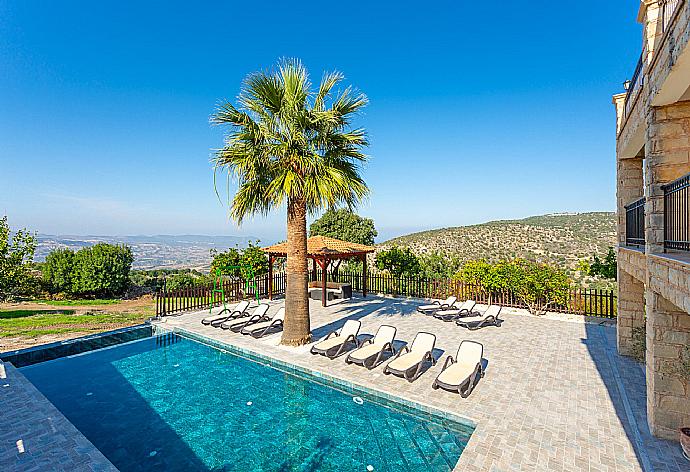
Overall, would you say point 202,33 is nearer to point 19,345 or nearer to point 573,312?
point 19,345

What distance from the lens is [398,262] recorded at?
1856 cm

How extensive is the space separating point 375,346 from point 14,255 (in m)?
18.6

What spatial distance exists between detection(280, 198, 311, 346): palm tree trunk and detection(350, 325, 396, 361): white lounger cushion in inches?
77.6

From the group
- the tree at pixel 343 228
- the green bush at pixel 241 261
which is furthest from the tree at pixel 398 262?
the tree at pixel 343 228

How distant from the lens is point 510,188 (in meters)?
37.4

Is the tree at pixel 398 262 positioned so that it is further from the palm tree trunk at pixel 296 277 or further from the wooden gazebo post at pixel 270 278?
the palm tree trunk at pixel 296 277

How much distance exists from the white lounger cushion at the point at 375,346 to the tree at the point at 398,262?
→ 8927 millimetres

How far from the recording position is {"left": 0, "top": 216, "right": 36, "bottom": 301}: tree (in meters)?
16.3

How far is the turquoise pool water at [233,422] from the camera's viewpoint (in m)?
5.30

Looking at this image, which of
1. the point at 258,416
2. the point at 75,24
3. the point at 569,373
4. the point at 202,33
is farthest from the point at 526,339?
the point at 75,24

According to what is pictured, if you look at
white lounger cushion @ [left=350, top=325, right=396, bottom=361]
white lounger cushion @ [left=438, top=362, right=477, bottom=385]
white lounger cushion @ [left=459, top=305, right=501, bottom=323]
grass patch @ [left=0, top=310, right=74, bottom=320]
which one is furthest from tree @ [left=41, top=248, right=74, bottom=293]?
white lounger cushion @ [left=438, top=362, right=477, bottom=385]

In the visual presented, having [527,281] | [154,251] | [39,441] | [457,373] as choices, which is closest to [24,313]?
[39,441]

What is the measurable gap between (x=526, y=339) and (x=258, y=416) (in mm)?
8487

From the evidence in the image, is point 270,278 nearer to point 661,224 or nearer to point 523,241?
point 661,224
